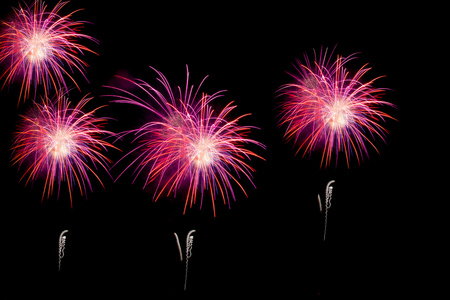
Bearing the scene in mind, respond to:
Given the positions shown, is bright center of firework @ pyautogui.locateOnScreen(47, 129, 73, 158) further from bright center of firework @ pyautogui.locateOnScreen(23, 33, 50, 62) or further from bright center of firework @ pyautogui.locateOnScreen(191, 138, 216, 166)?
bright center of firework @ pyautogui.locateOnScreen(191, 138, 216, 166)

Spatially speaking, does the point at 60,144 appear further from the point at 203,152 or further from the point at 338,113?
the point at 338,113

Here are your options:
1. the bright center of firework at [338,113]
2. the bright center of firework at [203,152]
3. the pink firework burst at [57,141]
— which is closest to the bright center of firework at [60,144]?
the pink firework burst at [57,141]

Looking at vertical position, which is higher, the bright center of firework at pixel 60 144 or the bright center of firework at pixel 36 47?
the bright center of firework at pixel 36 47

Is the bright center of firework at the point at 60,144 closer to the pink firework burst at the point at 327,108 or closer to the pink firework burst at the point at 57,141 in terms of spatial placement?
the pink firework burst at the point at 57,141

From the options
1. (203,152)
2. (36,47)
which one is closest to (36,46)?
(36,47)

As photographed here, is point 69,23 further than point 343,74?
No

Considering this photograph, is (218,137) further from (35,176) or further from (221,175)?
(35,176)

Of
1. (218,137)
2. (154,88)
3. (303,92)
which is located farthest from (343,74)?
(154,88)
